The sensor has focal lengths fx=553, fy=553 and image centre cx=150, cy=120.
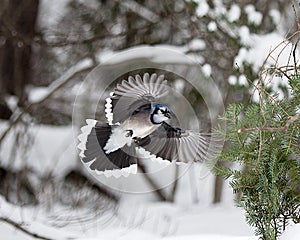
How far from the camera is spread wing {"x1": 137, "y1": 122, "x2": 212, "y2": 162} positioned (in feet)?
3.26

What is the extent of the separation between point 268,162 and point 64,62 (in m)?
2.32

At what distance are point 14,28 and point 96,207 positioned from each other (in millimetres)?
1218

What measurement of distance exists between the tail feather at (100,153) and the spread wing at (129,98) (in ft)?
0.11

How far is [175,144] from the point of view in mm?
1013

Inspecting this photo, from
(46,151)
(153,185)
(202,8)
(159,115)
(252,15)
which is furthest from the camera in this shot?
(46,151)

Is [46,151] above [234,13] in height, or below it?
below

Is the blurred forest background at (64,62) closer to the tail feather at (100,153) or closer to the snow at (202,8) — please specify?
the snow at (202,8)

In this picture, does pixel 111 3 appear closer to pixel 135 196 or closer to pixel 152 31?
pixel 152 31

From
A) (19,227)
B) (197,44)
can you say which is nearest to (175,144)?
(19,227)

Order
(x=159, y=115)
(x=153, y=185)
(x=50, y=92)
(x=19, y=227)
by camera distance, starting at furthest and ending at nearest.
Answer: (x=153, y=185), (x=50, y=92), (x=19, y=227), (x=159, y=115)

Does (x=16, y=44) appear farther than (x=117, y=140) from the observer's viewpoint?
Yes

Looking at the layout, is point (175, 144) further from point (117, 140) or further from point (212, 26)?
point (212, 26)

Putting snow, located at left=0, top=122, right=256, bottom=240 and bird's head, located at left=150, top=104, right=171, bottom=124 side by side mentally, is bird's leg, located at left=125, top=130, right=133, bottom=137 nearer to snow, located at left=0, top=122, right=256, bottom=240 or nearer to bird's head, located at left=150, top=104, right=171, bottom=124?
bird's head, located at left=150, top=104, right=171, bottom=124

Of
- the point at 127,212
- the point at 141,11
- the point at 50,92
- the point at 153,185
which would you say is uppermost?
the point at 141,11
